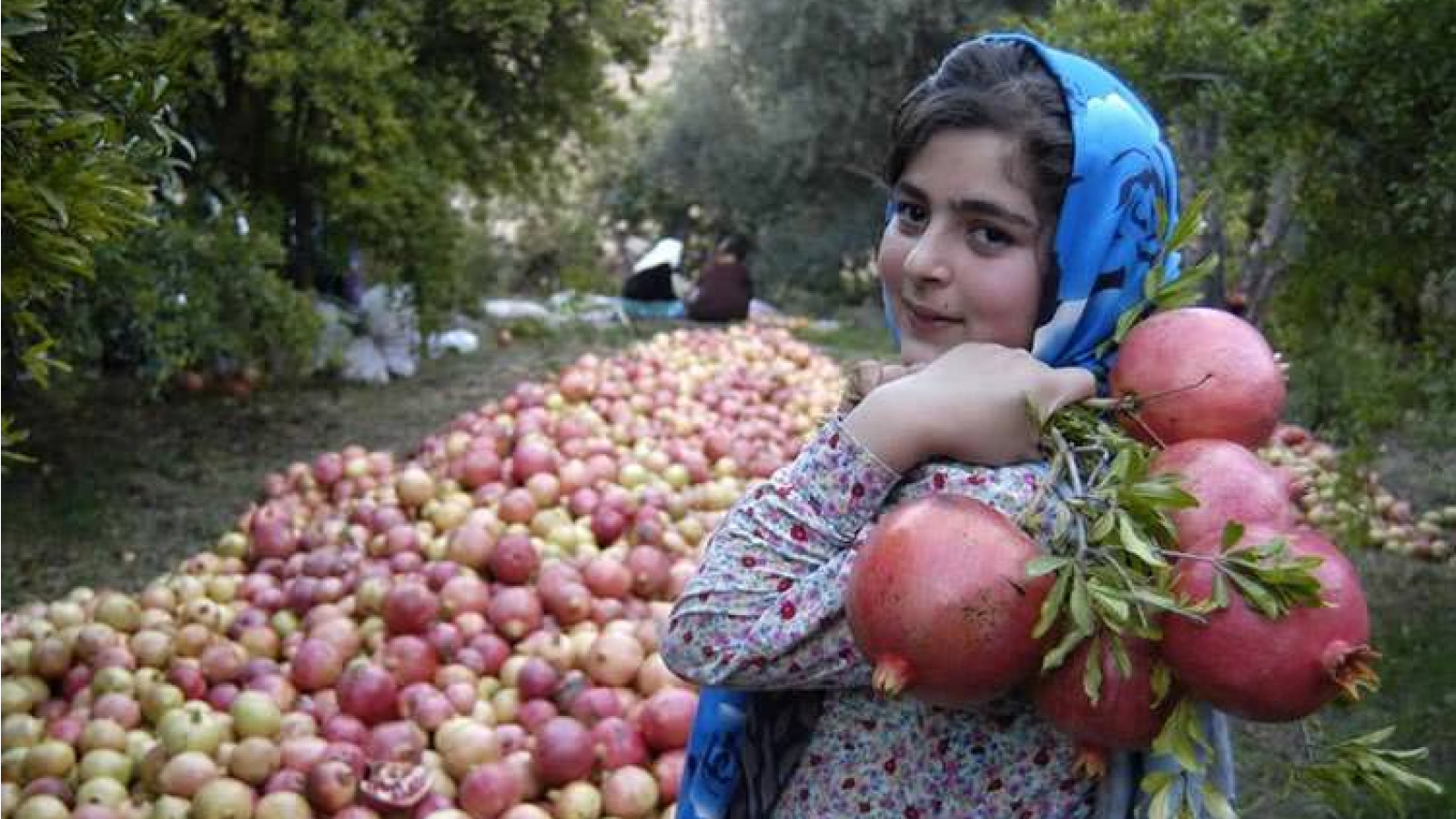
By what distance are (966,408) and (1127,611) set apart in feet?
0.90

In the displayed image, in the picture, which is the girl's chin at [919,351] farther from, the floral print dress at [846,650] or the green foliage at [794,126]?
the green foliage at [794,126]

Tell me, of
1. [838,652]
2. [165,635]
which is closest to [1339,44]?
[838,652]

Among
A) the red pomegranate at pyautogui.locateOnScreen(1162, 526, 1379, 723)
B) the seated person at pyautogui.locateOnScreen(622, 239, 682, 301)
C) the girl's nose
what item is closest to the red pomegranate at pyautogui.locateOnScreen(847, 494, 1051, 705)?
the red pomegranate at pyautogui.locateOnScreen(1162, 526, 1379, 723)

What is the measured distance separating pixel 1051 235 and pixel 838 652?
17.6 inches

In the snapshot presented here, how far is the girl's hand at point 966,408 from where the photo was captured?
3.96ft

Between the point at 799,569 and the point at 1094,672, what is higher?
the point at 1094,672

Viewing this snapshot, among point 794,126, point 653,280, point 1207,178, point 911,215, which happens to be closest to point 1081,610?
point 911,215

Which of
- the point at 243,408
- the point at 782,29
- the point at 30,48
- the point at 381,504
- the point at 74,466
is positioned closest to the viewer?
the point at 30,48

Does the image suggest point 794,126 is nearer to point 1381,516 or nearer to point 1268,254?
point 1268,254

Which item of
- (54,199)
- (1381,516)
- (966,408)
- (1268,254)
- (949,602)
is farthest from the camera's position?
(1268,254)

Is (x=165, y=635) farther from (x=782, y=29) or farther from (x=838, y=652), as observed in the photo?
(x=782, y=29)

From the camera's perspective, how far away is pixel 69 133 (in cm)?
207

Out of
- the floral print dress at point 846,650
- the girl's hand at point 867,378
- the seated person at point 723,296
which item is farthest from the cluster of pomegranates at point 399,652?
the seated person at point 723,296

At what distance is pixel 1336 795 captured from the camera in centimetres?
114
